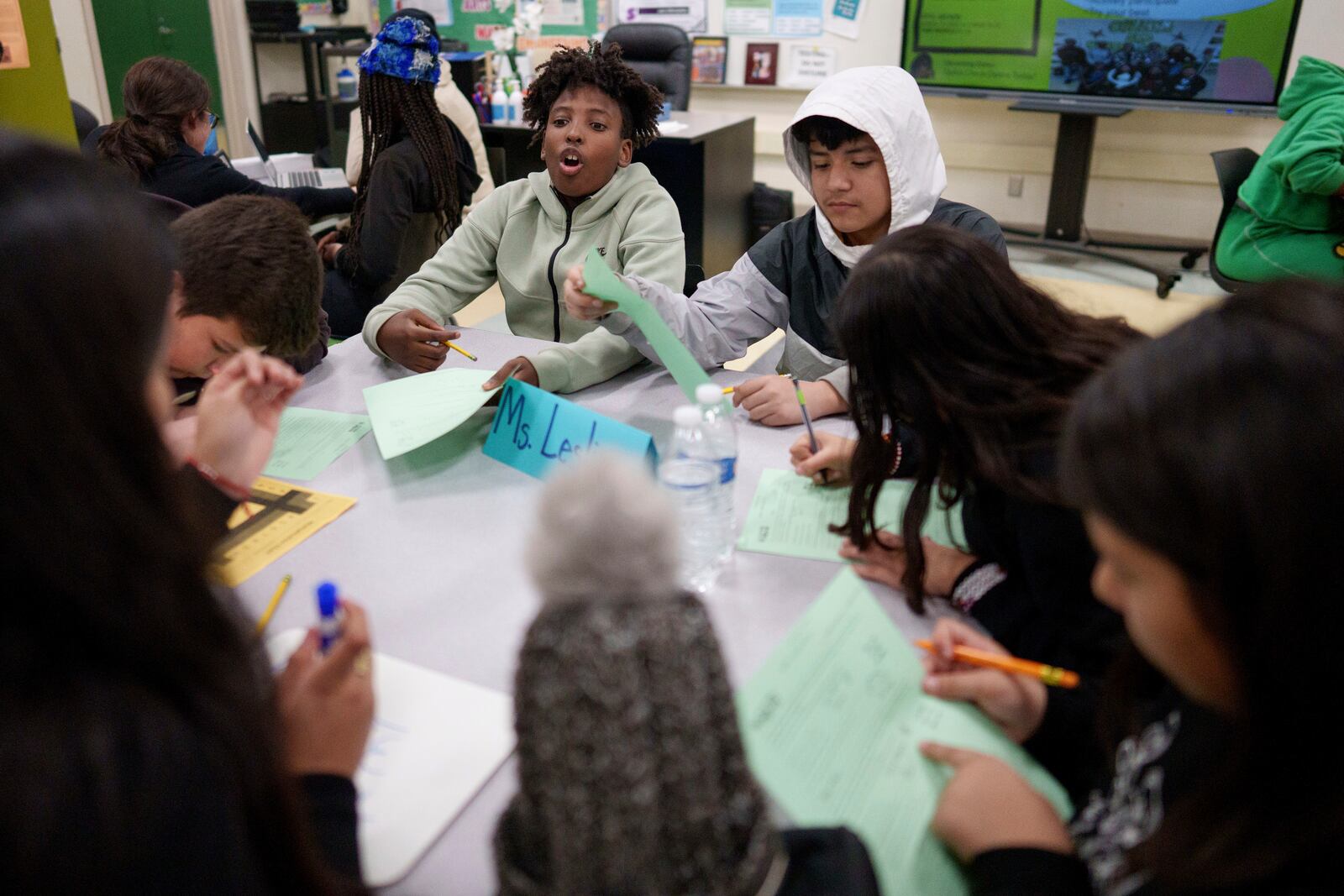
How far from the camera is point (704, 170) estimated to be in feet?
12.7

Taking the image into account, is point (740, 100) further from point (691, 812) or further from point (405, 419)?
point (691, 812)

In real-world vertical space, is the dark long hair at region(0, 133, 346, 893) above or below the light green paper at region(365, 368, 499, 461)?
above

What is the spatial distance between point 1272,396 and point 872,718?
418mm

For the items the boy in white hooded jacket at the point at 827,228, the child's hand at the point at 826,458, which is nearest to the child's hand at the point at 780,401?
the boy in white hooded jacket at the point at 827,228

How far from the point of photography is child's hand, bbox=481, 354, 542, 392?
4.90 ft

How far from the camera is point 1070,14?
439 centimetres

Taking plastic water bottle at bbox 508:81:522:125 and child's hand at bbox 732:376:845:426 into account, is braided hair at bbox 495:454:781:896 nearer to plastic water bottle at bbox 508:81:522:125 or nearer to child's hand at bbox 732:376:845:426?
child's hand at bbox 732:376:845:426

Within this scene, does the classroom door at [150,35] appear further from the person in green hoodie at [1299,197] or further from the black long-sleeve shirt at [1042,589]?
the black long-sleeve shirt at [1042,589]

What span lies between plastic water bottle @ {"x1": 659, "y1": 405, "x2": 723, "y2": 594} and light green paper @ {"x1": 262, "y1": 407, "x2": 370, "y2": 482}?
0.54 metres

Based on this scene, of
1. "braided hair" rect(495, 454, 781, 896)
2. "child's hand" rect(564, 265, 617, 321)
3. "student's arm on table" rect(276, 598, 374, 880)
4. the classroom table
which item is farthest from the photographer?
"child's hand" rect(564, 265, 617, 321)

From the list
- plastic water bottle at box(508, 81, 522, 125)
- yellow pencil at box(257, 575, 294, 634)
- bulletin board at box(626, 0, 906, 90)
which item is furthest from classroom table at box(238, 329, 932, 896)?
bulletin board at box(626, 0, 906, 90)

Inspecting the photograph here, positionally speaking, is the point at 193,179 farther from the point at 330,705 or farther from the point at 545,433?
the point at 330,705

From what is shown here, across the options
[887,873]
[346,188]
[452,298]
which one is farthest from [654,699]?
[346,188]

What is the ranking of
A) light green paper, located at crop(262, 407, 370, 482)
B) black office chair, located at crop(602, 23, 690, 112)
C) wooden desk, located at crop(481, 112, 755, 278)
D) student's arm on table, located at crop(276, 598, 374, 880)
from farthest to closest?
black office chair, located at crop(602, 23, 690, 112) → wooden desk, located at crop(481, 112, 755, 278) → light green paper, located at crop(262, 407, 370, 482) → student's arm on table, located at crop(276, 598, 374, 880)
